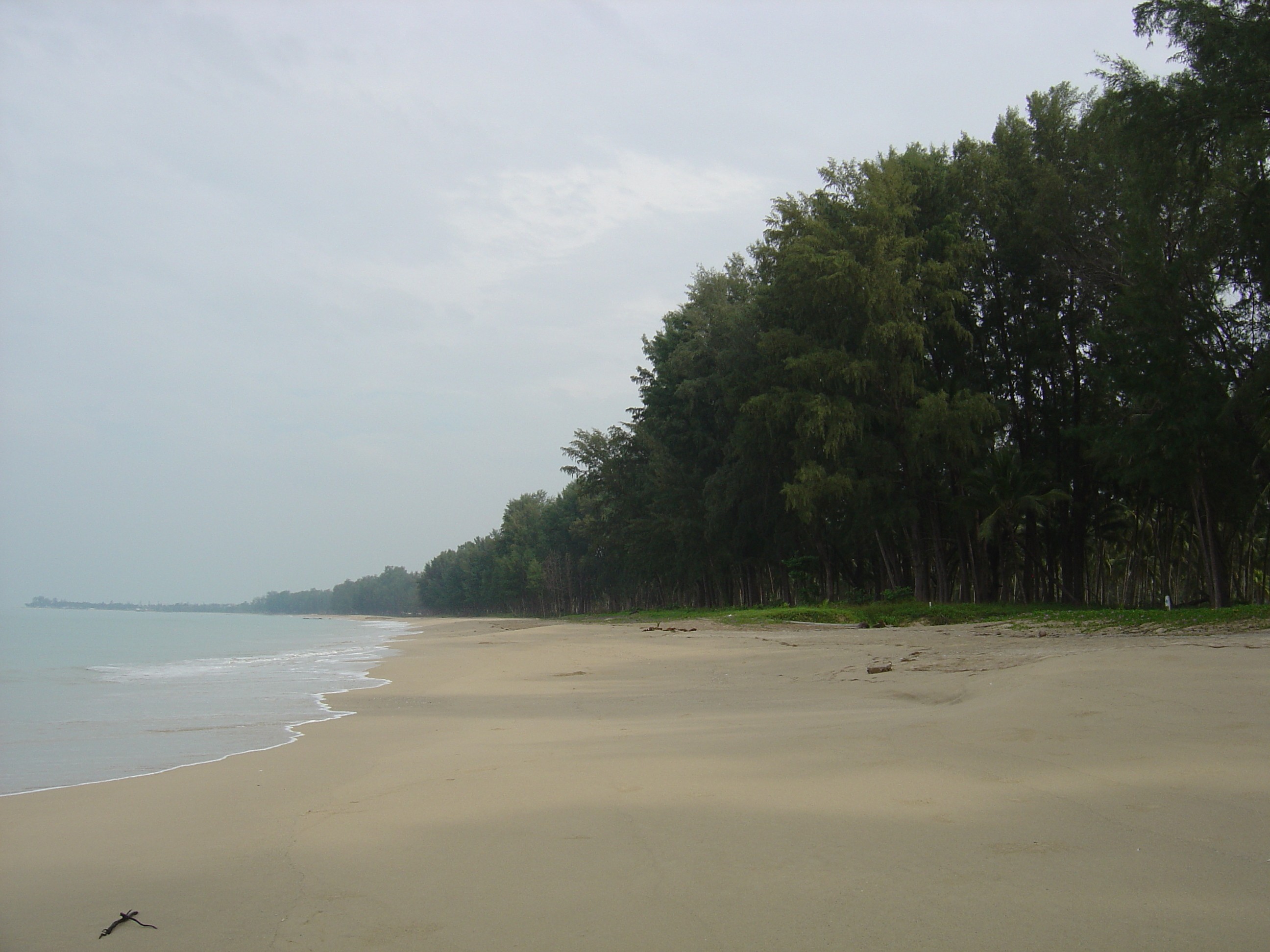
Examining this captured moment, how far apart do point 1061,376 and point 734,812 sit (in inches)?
958

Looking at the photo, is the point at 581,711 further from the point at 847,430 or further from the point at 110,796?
the point at 847,430

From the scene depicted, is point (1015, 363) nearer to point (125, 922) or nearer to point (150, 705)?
point (150, 705)

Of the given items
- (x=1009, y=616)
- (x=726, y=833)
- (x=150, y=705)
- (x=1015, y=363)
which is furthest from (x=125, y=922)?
(x=1015, y=363)

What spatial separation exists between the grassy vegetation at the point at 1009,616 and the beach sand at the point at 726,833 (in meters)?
7.18

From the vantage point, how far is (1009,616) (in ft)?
60.7

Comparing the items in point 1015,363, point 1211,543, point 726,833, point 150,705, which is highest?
point 1015,363

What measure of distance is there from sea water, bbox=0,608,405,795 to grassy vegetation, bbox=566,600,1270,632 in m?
10.4

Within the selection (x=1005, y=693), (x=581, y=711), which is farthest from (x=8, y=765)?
(x=1005, y=693)

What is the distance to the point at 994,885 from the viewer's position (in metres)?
2.82

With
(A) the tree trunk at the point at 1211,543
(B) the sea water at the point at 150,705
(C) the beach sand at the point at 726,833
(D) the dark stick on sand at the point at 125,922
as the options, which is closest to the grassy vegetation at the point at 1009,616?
(A) the tree trunk at the point at 1211,543

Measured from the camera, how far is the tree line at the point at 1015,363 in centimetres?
1647

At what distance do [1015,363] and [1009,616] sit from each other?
961 cm

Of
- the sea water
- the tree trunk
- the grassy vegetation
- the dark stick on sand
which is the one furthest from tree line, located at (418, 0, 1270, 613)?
the dark stick on sand

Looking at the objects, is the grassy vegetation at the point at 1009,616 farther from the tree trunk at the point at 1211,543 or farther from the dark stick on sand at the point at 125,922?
the dark stick on sand at the point at 125,922
